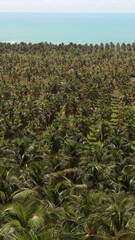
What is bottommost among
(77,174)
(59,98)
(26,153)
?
(77,174)

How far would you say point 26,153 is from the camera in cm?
3638

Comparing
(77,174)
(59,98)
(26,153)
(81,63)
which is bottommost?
(77,174)

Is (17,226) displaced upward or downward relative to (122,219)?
upward

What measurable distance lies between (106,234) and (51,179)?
519 inches

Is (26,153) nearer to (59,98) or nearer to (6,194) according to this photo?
(6,194)

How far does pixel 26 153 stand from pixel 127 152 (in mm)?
19243

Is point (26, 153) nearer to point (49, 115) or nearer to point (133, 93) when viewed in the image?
point (49, 115)

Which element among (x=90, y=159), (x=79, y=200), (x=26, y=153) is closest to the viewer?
(x=79, y=200)

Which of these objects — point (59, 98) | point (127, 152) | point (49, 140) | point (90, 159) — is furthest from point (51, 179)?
point (59, 98)

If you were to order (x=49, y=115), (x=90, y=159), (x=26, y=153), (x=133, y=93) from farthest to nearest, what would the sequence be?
(x=133, y=93)
(x=49, y=115)
(x=90, y=159)
(x=26, y=153)

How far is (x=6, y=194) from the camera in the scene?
75.5ft

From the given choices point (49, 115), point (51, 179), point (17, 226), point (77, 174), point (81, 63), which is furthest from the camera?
point (81, 63)

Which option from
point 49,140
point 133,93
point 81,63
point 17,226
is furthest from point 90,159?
point 81,63

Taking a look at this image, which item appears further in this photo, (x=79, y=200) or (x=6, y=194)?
(x=6, y=194)
